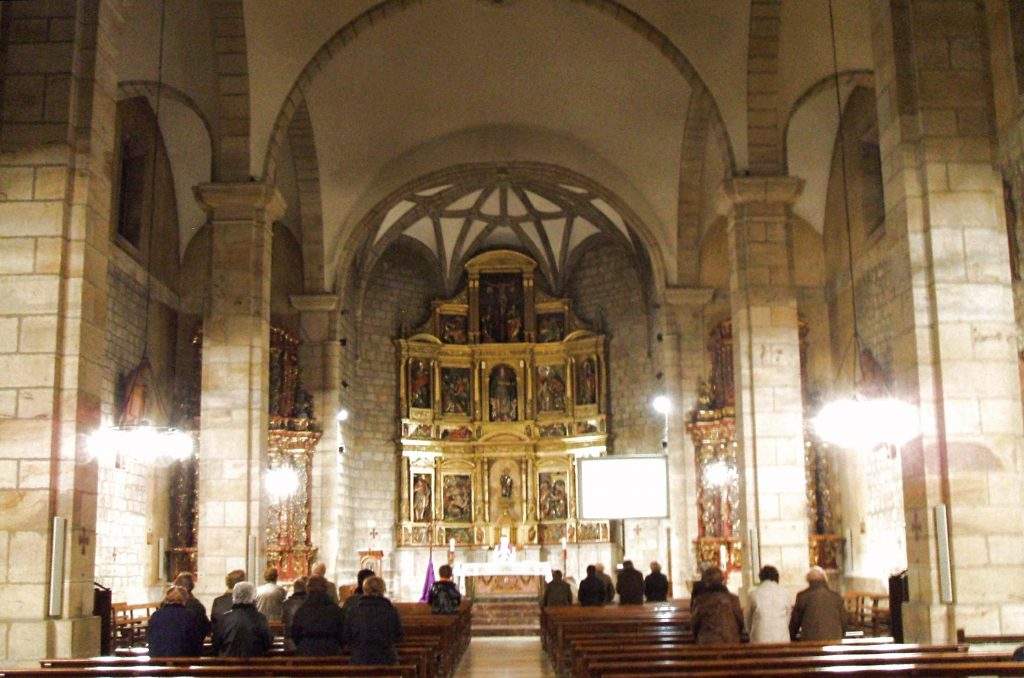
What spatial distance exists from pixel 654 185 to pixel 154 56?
9.96 meters

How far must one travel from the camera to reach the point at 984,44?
9336 mm

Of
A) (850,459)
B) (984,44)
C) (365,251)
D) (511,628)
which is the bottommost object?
(511,628)

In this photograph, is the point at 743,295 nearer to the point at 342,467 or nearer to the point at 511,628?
the point at 511,628

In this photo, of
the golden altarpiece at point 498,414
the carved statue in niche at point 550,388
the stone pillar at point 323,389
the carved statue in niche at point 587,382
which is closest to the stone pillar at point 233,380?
the stone pillar at point 323,389

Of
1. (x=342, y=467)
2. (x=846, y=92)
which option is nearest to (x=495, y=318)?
(x=342, y=467)

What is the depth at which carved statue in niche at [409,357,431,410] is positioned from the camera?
28250mm

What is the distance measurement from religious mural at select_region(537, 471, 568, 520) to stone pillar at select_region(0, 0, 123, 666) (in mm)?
19638

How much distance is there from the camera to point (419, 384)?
28.4 metres

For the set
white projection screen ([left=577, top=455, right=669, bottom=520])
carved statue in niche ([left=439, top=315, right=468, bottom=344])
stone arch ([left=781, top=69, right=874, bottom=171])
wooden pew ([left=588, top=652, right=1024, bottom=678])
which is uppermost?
stone arch ([left=781, top=69, right=874, bottom=171])

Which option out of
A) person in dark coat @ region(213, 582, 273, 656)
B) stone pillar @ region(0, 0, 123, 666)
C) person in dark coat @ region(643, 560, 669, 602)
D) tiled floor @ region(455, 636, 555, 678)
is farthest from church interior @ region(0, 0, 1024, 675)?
tiled floor @ region(455, 636, 555, 678)

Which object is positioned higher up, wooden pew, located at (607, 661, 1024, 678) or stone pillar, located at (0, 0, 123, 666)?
stone pillar, located at (0, 0, 123, 666)

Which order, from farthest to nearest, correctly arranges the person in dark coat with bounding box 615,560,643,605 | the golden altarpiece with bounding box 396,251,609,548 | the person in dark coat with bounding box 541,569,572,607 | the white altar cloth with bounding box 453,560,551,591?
1. the golden altarpiece with bounding box 396,251,609,548
2. the white altar cloth with bounding box 453,560,551,591
3. the person in dark coat with bounding box 541,569,572,607
4. the person in dark coat with bounding box 615,560,643,605

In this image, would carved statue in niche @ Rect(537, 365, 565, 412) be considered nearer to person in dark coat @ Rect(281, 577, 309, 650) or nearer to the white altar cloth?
the white altar cloth

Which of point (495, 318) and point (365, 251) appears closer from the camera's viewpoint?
point (365, 251)
